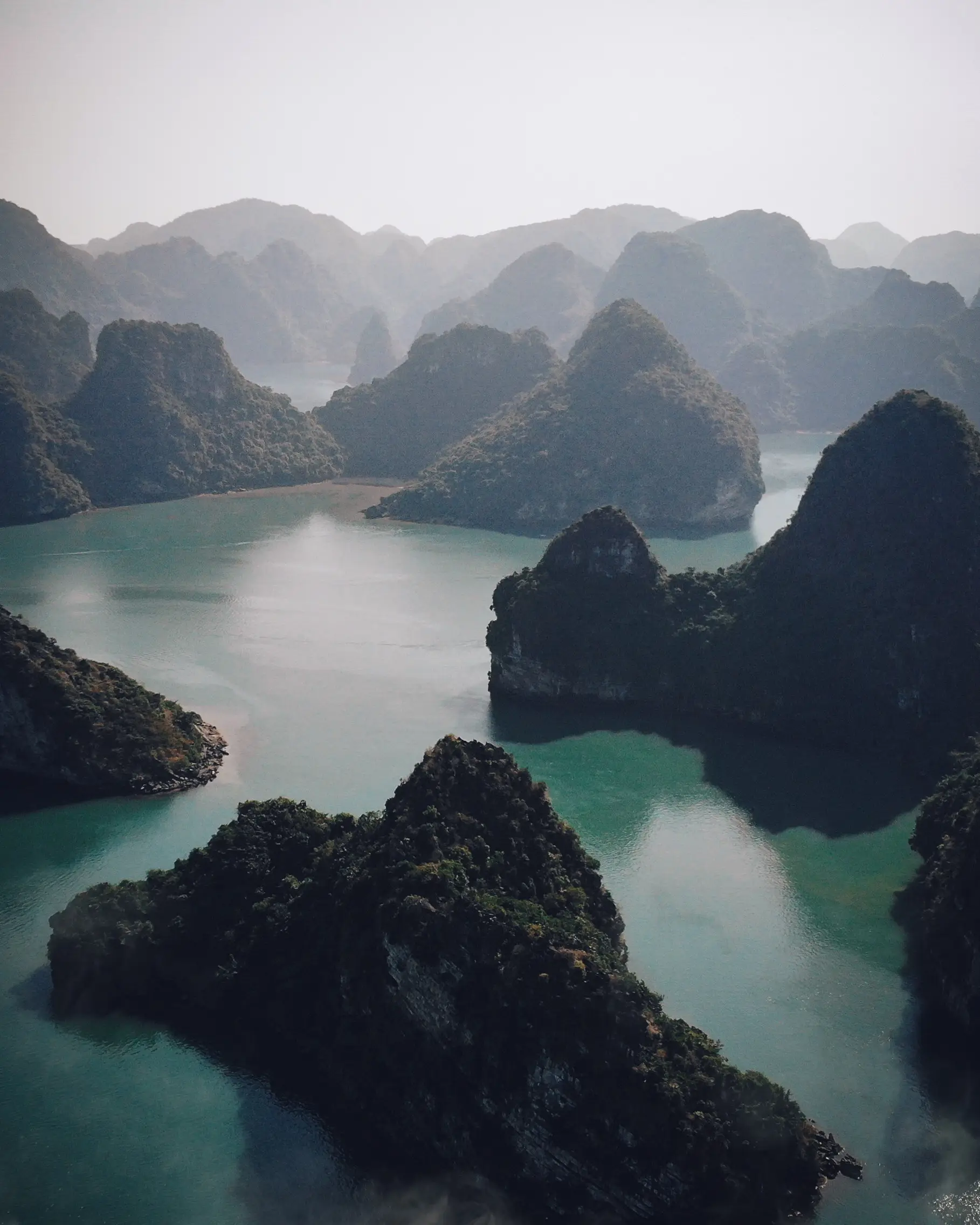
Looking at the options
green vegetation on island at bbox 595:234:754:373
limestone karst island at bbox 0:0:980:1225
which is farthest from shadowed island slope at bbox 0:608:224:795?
green vegetation on island at bbox 595:234:754:373

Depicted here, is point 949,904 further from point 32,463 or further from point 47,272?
point 47,272

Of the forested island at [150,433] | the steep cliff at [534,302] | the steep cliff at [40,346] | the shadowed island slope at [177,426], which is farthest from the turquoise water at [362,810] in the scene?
the steep cliff at [534,302]

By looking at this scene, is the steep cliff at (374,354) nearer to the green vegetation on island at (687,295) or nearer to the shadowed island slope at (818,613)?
the green vegetation on island at (687,295)

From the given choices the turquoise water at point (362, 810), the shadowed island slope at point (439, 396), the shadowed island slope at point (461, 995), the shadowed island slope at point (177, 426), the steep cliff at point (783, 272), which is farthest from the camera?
the steep cliff at point (783, 272)

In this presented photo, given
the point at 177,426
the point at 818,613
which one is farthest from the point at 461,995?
the point at 177,426

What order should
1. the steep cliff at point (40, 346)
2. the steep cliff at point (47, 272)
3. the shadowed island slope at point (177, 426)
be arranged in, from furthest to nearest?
the steep cliff at point (47, 272) < the steep cliff at point (40, 346) < the shadowed island slope at point (177, 426)

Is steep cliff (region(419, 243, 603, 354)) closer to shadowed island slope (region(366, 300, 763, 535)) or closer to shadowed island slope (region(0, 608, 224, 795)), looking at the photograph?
shadowed island slope (region(366, 300, 763, 535))
